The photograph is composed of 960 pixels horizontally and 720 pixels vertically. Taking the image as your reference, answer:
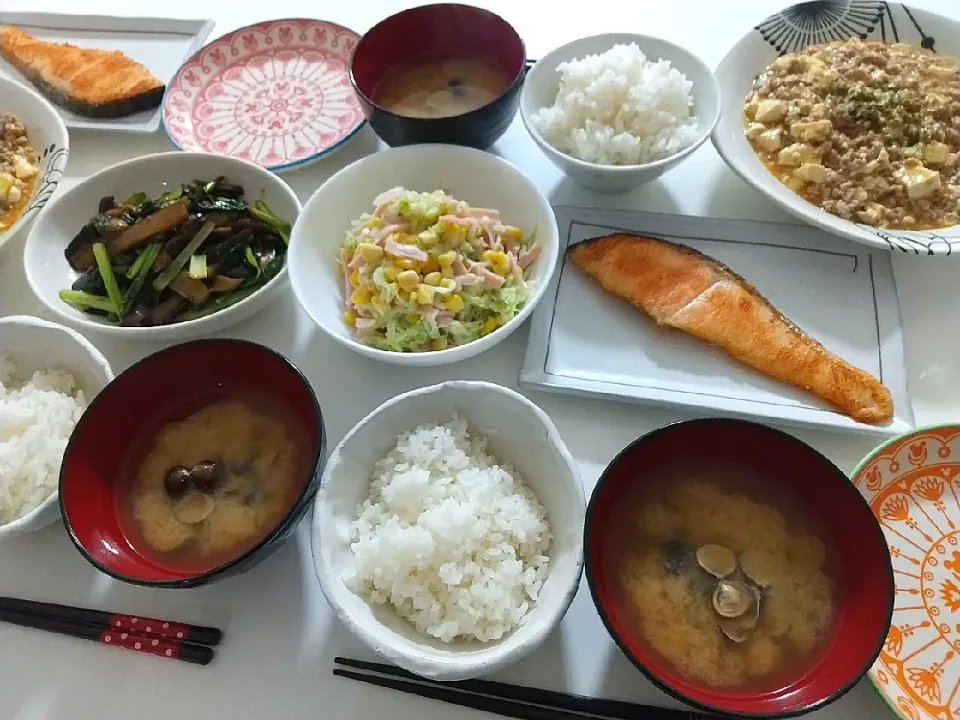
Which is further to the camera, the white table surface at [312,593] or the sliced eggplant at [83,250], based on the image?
the sliced eggplant at [83,250]

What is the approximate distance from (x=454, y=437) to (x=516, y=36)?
117cm

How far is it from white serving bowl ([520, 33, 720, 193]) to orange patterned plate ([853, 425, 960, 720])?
0.82 metres

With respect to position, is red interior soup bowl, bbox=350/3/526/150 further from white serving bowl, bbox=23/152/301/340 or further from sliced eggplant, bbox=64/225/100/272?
sliced eggplant, bbox=64/225/100/272

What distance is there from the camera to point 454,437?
1.29 metres

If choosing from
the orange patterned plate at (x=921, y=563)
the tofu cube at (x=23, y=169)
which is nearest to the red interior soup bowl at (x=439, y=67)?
the tofu cube at (x=23, y=169)

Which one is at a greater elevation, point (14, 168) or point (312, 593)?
point (14, 168)

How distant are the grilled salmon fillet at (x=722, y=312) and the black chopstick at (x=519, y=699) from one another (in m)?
0.71

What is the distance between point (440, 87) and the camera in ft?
6.37

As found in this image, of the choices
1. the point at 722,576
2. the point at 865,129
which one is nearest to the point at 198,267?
the point at 722,576

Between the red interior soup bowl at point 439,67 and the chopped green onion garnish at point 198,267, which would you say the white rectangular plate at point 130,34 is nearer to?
the red interior soup bowl at point 439,67

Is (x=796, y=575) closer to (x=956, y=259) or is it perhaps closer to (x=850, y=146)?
(x=956, y=259)

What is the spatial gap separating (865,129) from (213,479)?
1.75 metres

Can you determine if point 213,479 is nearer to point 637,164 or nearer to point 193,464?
point 193,464

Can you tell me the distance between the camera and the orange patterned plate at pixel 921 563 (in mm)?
1074
